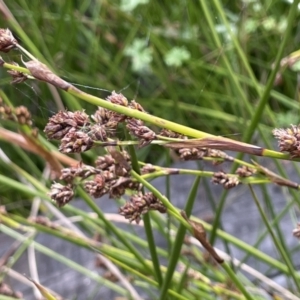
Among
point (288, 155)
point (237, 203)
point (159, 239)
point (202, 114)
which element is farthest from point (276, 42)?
point (288, 155)

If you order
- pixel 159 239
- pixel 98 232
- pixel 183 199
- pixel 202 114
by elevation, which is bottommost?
pixel 98 232

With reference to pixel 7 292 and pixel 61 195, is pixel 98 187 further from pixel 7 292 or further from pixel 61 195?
pixel 7 292

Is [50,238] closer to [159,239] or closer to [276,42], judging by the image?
[159,239]

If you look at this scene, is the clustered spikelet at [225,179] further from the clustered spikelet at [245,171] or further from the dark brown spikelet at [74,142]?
the dark brown spikelet at [74,142]

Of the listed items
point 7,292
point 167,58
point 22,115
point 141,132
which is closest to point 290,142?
point 141,132

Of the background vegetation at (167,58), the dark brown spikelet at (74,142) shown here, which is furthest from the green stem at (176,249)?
the background vegetation at (167,58)

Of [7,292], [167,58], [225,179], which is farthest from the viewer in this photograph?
[167,58]
